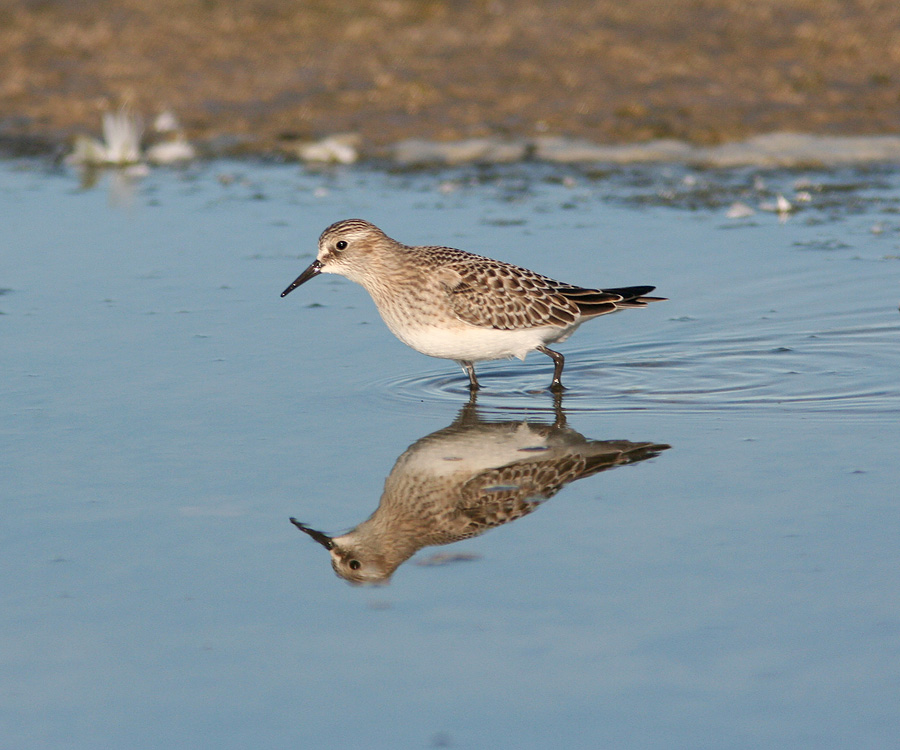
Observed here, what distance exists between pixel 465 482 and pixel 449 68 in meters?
11.1

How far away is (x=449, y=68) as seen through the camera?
16453 millimetres

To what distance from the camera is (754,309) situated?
9516mm

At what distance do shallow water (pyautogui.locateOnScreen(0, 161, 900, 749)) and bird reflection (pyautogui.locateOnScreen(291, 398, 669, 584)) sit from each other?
0.04 meters

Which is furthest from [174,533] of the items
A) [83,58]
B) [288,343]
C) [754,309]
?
[83,58]

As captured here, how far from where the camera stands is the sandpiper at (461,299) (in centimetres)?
809

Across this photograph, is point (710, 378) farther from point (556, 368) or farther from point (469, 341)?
point (469, 341)

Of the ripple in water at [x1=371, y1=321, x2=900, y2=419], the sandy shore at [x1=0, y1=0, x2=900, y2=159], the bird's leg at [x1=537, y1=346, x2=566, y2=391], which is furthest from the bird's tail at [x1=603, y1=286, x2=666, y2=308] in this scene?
the sandy shore at [x1=0, y1=0, x2=900, y2=159]

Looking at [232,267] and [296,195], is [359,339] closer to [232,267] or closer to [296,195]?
[232,267]

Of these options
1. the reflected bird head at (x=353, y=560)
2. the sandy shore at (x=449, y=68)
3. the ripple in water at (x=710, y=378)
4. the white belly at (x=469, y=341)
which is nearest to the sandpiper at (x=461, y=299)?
the white belly at (x=469, y=341)

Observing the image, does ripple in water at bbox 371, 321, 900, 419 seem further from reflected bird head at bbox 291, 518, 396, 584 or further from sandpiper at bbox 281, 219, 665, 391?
reflected bird head at bbox 291, 518, 396, 584

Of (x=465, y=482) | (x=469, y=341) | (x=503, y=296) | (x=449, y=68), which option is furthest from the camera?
(x=449, y=68)

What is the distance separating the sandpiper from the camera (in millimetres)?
8086

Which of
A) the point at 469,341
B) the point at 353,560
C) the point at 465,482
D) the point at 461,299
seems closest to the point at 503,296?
the point at 461,299

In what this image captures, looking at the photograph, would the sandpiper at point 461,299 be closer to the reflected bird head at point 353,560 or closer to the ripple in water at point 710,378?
the ripple in water at point 710,378
